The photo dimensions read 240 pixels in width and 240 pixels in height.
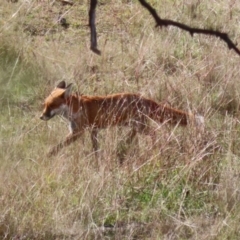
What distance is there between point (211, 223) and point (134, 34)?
2914mm

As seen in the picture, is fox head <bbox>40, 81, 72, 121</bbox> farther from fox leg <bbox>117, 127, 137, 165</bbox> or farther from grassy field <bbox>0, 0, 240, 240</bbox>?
fox leg <bbox>117, 127, 137, 165</bbox>

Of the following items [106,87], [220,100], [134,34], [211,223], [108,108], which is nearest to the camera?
[211,223]

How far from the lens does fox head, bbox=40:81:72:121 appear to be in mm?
4688

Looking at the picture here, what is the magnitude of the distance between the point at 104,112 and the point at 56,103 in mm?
387

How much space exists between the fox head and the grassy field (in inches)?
3.1

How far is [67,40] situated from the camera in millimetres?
6125

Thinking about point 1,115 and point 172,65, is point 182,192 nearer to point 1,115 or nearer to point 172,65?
point 1,115

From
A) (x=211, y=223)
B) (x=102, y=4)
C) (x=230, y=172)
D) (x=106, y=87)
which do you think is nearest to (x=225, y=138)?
(x=230, y=172)

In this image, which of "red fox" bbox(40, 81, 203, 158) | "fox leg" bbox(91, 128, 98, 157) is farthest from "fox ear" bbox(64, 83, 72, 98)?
"fox leg" bbox(91, 128, 98, 157)

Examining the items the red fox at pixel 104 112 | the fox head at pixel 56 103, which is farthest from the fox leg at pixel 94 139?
the fox head at pixel 56 103

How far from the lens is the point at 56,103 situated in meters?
4.76

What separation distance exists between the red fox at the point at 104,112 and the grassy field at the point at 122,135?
0.08 m

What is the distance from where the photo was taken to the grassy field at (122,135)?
3.38 metres

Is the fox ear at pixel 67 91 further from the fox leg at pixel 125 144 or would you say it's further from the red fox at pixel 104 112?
the fox leg at pixel 125 144
